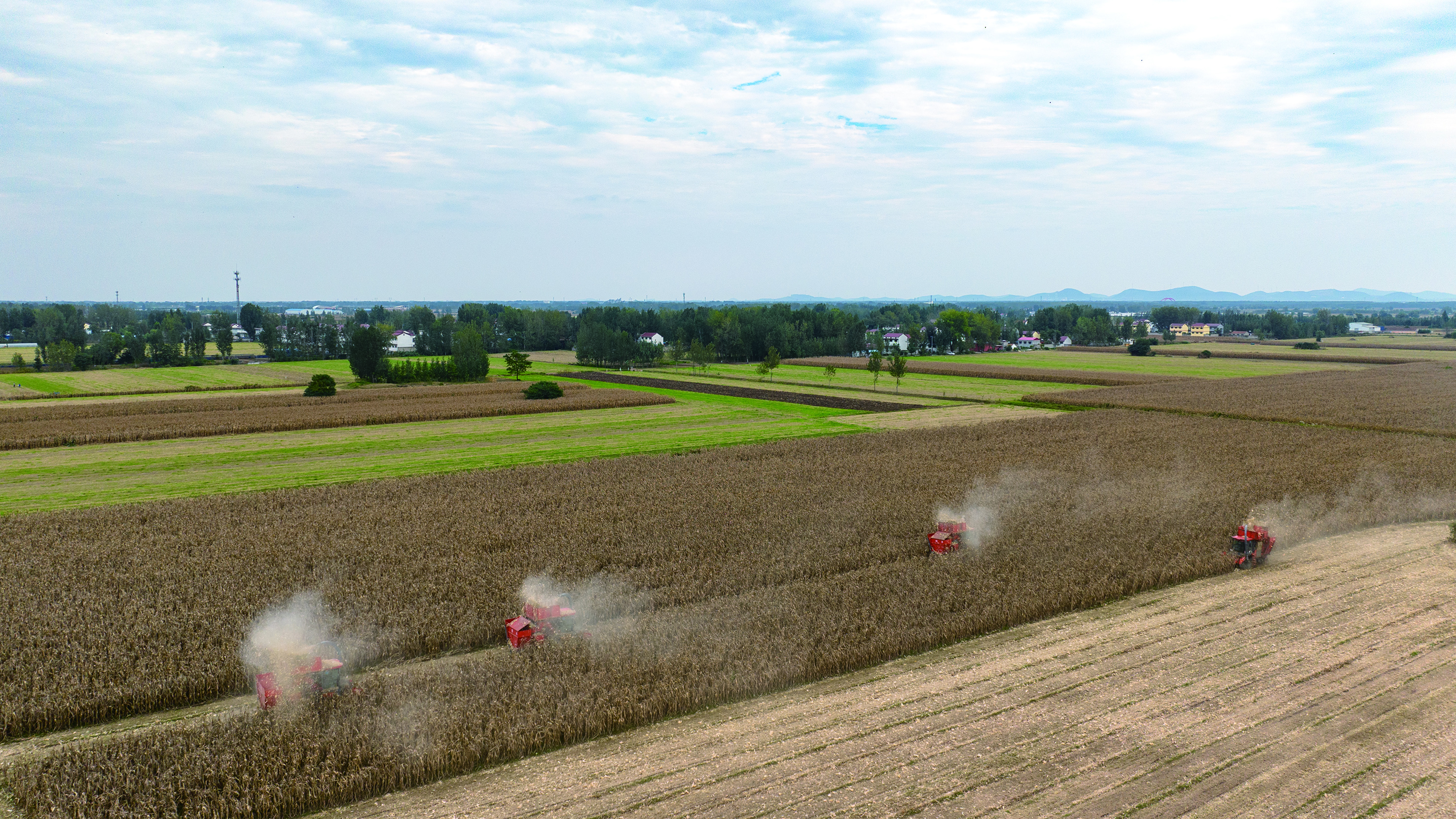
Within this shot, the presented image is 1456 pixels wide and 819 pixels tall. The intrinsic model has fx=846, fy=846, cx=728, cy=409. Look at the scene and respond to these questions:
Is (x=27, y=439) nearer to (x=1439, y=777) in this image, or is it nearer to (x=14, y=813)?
(x=14, y=813)

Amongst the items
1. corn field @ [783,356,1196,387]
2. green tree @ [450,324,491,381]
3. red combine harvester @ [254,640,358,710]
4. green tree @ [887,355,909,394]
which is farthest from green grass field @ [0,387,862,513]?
corn field @ [783,356,1196,387]

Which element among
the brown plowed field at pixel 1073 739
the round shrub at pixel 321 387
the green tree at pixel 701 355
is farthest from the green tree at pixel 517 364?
the brown plowed field at pixel 1073 739

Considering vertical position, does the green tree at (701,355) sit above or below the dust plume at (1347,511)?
above

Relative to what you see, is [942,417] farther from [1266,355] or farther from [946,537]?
[1266,355]

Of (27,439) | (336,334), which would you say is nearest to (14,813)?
(27,439)

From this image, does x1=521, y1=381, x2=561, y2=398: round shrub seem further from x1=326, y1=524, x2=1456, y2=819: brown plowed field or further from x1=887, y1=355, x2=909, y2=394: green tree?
x1=326, y1=524, x2=1456, y2=819: brown plowed field

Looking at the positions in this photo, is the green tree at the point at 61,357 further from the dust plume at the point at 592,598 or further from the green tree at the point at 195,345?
the dust plume at the point at 592,598

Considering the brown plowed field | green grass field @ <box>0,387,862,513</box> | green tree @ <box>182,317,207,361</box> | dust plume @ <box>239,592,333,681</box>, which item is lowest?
the brown plowed field
